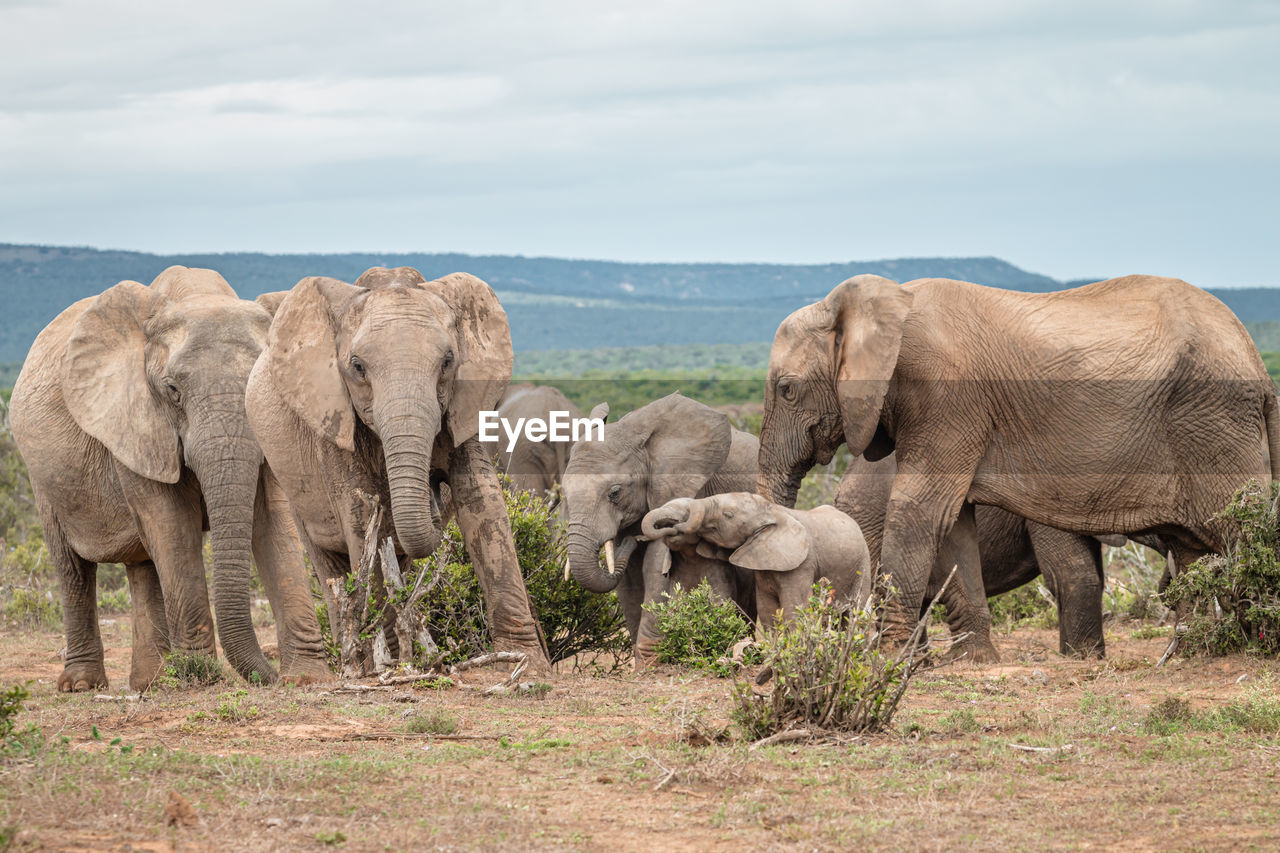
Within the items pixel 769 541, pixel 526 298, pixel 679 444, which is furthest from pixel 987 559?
pixel 526 298

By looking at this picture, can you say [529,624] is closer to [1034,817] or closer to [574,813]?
[574,813]

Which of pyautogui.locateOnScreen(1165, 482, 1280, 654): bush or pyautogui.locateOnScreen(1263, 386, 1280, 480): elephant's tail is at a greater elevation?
pyautogui.locateOnScreen(1263, 386, 1280, 480): elephant's tail

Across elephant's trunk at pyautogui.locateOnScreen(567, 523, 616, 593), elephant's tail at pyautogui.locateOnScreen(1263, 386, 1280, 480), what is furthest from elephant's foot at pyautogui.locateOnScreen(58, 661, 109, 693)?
elephant's tail at pyautogui.locateOnScreen(1263, 386, 1280, 480)

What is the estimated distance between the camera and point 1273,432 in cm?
999

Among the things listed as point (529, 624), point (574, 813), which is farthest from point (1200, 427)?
point (574, 813)

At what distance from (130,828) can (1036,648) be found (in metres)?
8.40

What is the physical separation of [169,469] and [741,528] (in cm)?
328

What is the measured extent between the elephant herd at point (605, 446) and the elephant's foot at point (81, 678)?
0.01m

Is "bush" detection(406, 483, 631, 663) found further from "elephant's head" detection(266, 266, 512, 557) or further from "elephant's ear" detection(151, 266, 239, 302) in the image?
"elephant's ear" detection(151, 266, 239, 302)

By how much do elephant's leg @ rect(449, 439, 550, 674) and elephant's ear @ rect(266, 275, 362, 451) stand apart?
71 centimetres

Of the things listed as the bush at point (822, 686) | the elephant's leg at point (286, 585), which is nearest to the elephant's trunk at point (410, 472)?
the elephant's leg at point (286, 585)

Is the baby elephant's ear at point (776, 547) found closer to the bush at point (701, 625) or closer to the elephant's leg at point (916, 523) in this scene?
the bush at point (701, 625)

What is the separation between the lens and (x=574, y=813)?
586cm

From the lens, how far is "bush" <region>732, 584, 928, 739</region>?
7125 mm
